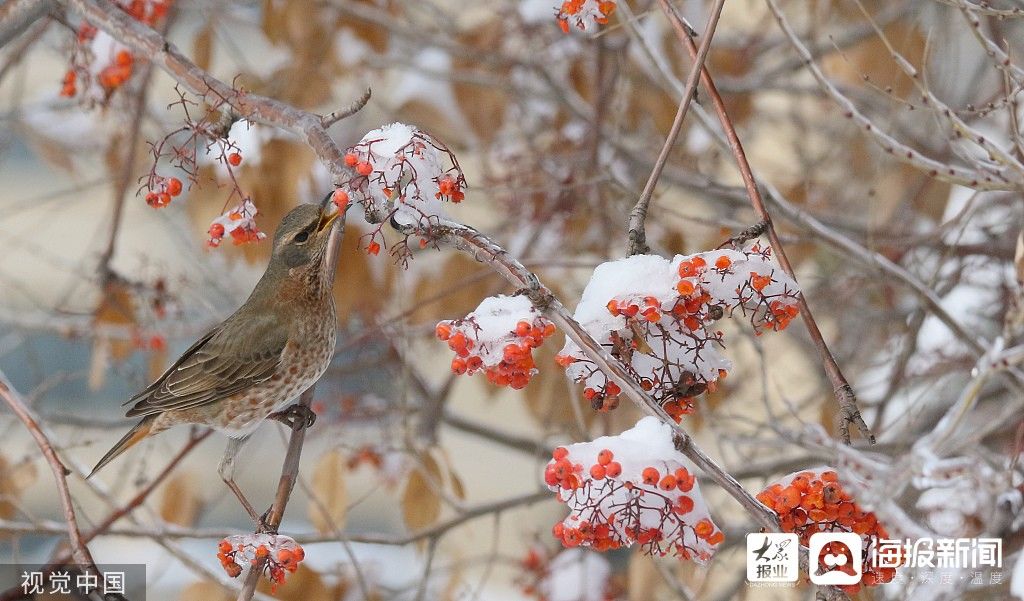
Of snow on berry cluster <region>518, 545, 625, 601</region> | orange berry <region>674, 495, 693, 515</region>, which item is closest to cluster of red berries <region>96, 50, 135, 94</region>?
orange berry <region>674, 495, 693, 515</region>

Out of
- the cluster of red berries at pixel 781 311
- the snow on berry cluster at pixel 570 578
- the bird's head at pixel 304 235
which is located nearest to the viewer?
the cluster of red berries at pixel 781 311

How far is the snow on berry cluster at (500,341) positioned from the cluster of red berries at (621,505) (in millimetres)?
158

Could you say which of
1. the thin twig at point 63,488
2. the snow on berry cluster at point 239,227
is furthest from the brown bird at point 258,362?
the thin twig at point 63,488

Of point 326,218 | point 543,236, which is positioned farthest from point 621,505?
point 543,236

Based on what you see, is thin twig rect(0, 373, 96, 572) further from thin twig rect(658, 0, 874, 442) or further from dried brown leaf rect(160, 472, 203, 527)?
dried brown leaf rect(160, 472, 203, 527)

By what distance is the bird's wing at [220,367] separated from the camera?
3309mm

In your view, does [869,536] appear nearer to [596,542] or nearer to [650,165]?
[596,542]

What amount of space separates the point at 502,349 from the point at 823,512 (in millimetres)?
589

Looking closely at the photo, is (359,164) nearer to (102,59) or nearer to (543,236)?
(102,59)

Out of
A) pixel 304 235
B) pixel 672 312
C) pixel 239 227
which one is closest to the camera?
pixel 672 312

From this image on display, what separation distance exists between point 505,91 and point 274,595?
7.35 feet

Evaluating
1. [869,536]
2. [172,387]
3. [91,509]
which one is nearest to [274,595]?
[172,387]

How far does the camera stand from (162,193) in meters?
2.29

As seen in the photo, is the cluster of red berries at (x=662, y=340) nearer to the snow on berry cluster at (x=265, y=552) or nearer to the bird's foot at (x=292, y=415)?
the snow on berry cluster at (x=265, y=552)
